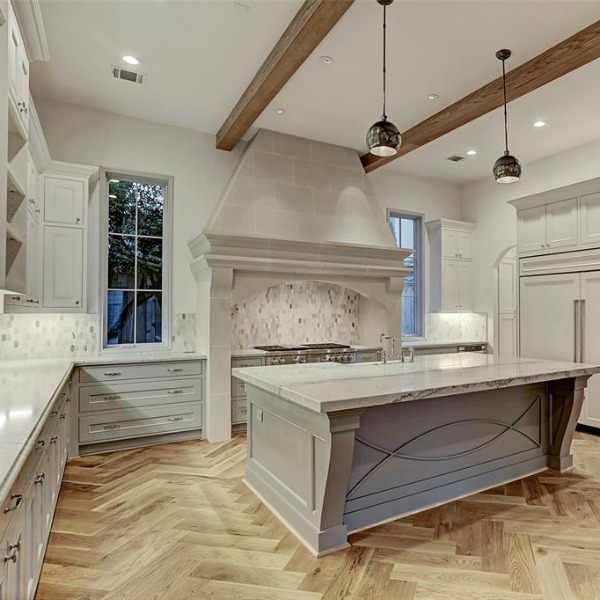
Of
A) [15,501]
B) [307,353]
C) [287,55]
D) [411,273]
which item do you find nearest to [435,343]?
[411,273]

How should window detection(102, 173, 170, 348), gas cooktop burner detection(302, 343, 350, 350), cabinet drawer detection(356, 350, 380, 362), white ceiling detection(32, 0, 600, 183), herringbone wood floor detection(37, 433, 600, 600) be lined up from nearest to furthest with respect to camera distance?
herringbone wood floor detection(37, 433, 600, 600), white ceiling detection(32, 0, 600, 183), window detection(102, 173, 170, 348), gas cooktop burner detection(302, 343, 350, 350), cabinet drawer detection(356, 350, 380, 362)

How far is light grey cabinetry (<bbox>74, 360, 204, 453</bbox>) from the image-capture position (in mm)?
3768

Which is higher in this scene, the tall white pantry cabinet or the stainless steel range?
the tall white pantry cabinet

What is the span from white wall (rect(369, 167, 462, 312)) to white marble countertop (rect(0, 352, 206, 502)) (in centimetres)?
359

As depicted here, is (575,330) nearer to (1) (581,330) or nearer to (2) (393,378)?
A: (1) (581,330)

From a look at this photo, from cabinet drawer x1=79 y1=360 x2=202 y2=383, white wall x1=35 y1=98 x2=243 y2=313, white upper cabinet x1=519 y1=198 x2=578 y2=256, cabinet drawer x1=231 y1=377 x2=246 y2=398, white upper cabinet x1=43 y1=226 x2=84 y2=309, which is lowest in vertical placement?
cabinet drawer x1=231 y1=377 x2=246 y2=398

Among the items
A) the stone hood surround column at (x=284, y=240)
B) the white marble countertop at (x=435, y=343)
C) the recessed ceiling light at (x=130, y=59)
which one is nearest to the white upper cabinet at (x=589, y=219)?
the stone hood surround column at (x=284, y=240)

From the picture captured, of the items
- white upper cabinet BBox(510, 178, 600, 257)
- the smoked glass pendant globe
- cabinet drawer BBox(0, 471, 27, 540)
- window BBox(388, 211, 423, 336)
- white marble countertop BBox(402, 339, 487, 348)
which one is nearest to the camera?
cabinet drawer BBox(0, 471, 27, 540)

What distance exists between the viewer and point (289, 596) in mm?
1957

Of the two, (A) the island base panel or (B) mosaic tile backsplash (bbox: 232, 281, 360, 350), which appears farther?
(B) mosaic tile backsplash (bbox: 232, 281, 360, 350)

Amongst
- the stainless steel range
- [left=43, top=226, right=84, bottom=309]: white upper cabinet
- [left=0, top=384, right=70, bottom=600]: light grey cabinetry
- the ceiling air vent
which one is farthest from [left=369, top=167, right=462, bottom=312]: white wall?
[left=0, top=384, right=70, bottom=600]: light grey cabinetry

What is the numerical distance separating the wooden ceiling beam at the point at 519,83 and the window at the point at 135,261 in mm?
2900

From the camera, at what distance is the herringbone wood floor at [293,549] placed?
2010 millimetres

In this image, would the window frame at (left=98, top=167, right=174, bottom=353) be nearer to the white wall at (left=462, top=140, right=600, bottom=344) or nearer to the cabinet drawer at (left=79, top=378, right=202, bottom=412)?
the cabinet drawer at (left=79, top=378, right=202, bottom=412)
